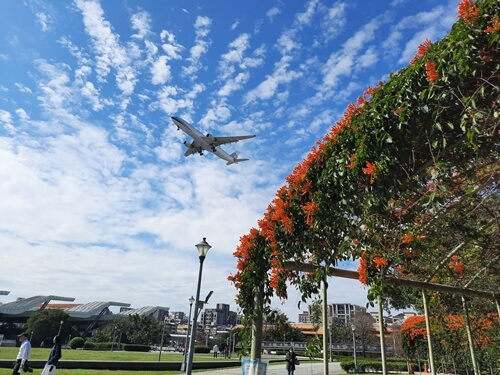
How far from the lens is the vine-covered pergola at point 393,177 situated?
8.54ft

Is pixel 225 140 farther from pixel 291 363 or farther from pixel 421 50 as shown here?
pixel 421 50

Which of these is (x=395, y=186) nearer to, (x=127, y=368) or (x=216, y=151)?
(x=127, y=368)

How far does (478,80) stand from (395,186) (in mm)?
1020

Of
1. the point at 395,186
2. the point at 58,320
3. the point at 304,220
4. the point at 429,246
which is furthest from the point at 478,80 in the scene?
the point at 58,320

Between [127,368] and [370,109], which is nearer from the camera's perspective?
[370,109]

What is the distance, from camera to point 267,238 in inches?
153

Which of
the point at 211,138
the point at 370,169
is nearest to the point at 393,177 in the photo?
the point at 370,169

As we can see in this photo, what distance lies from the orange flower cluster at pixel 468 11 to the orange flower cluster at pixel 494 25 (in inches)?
4.5

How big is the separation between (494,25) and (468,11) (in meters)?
0.28

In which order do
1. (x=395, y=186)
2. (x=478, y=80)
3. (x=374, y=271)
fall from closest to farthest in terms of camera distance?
(x=478, y=80), (x=395, y=186), (x=374, y=271)

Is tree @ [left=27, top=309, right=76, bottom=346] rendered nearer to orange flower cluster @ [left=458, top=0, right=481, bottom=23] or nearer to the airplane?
the airplane

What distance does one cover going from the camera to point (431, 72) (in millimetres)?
2658

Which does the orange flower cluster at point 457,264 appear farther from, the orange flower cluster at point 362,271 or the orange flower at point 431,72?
the orange flower at point 431,72

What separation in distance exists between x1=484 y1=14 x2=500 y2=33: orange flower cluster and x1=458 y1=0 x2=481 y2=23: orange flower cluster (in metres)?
0.12
